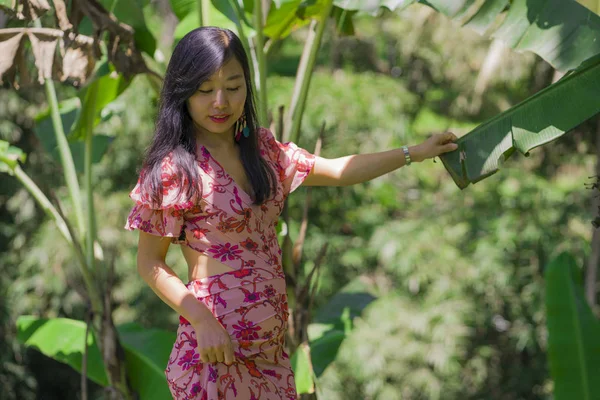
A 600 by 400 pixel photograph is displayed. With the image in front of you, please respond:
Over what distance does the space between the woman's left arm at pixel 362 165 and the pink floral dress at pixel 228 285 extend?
24 cm

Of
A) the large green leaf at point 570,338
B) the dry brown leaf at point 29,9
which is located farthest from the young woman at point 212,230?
the large green leaf at point 570,338

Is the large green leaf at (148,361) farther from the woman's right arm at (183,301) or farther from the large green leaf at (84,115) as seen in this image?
the woman's right arm at (183,301)

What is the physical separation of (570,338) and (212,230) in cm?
146

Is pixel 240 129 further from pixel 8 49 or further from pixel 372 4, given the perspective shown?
pixel 8 49

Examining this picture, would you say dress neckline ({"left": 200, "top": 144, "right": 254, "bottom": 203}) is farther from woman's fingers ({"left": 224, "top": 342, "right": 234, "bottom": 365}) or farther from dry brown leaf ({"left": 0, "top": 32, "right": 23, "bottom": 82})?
dry brown leaf ({"left": 0, "top": 32, "right": 23, "bottom": 82})

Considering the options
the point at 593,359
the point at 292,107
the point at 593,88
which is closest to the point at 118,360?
the point at 292,107

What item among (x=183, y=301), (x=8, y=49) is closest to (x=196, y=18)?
(x=8, y=49)

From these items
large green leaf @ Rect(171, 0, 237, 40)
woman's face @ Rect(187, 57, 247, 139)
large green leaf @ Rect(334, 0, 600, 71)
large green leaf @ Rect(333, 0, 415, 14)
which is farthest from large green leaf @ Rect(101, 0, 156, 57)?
woman's face @ Rect(187, 57, 247, 139)

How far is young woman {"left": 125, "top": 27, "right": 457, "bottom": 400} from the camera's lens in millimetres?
1745

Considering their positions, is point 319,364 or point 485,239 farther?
point 485,239

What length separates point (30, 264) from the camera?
6.76 meters

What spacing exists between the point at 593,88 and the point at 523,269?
15.1 feet

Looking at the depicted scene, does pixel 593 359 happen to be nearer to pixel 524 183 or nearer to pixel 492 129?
pixel 492 129

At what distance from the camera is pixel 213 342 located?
167cm
